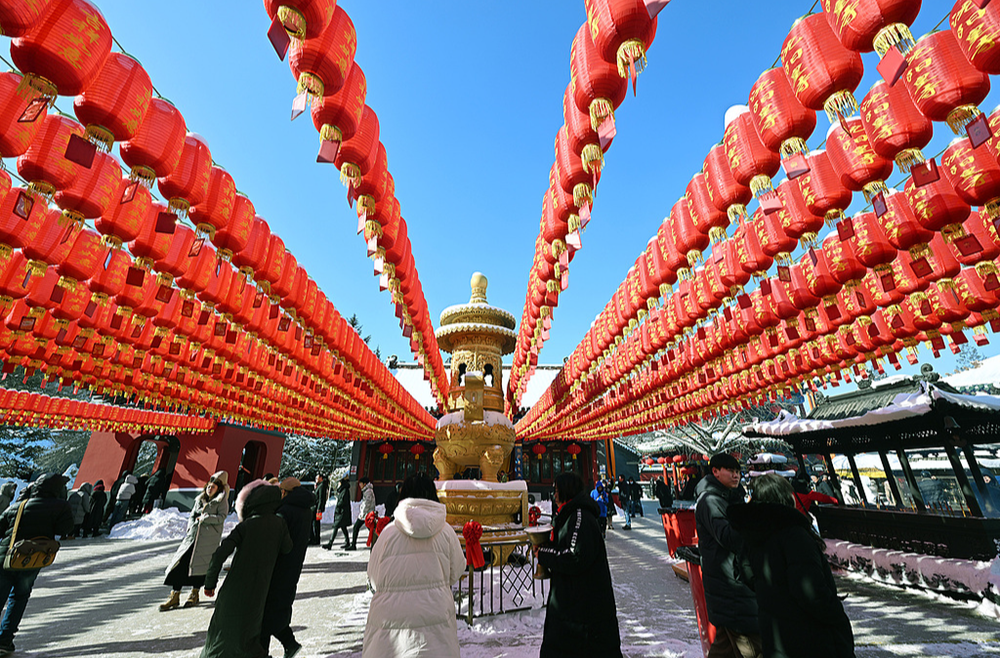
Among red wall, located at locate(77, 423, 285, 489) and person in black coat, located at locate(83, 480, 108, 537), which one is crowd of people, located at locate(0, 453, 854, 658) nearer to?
person in black coat, located at locate(83, 480, 108, 537)

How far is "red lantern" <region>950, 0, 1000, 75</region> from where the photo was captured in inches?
78.7

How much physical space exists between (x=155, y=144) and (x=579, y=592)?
4.10 m

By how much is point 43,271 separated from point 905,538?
42.4 feet

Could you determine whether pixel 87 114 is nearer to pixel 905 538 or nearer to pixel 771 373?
pixel 771 373

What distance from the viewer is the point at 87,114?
242cm

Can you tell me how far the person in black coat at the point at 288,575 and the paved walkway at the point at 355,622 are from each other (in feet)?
2.58

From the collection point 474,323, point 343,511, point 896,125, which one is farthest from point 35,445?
point 896,125

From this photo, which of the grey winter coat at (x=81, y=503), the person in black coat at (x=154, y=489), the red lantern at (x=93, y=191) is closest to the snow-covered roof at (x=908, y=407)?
the red lantern at (x=93, y=191)

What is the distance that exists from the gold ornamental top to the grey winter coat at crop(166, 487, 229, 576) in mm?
7759

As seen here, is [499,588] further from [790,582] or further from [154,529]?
[154,529]

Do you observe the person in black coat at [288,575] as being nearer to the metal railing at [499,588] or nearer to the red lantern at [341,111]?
the metal railing at [499,588]

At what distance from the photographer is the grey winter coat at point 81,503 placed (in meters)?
11.5

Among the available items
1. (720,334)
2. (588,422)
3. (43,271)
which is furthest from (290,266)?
(588,422)

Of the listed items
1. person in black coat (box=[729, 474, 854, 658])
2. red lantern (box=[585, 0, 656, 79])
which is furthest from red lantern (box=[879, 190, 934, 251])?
red lantern (box=[585, 0, 656, 79])
